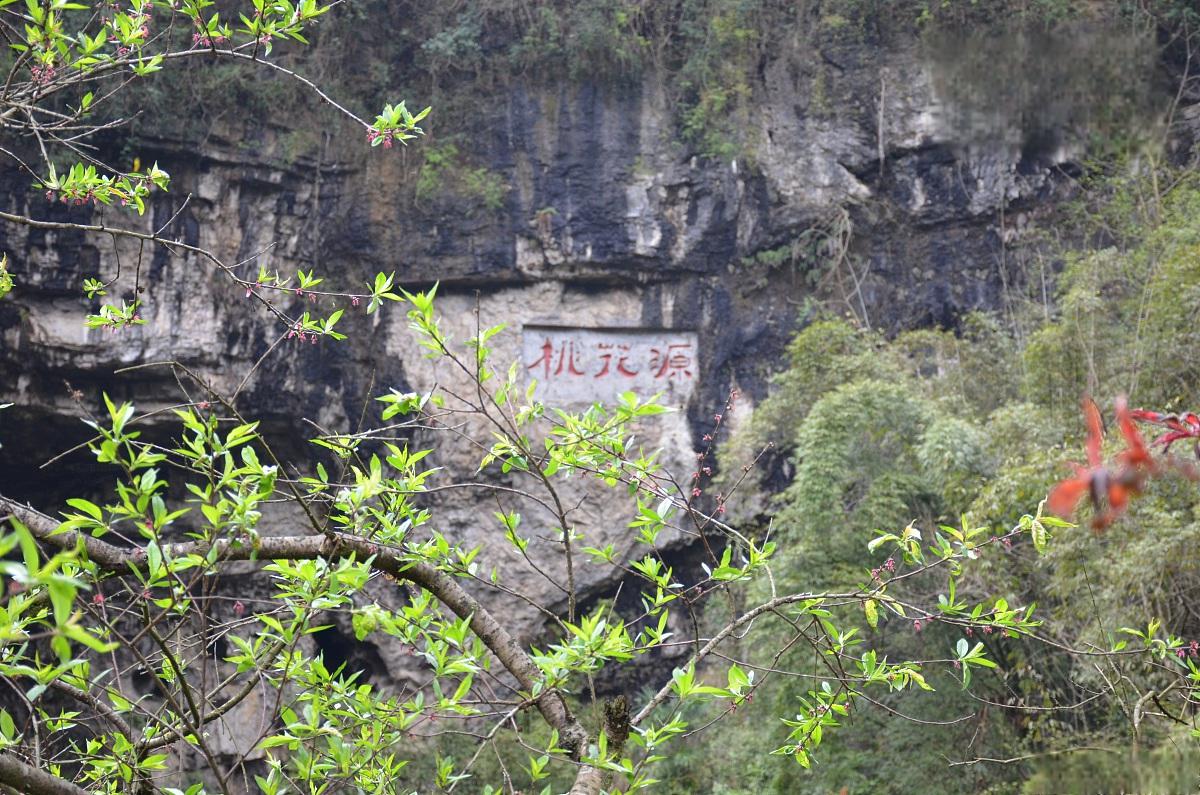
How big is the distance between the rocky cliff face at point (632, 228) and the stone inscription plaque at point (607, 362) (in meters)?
0.08

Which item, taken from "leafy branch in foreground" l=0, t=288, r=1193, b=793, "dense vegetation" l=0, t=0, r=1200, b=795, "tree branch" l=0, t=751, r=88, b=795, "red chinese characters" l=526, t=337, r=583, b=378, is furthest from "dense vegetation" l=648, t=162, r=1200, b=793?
"tree branch" l=0, t=751, r=88, b=795

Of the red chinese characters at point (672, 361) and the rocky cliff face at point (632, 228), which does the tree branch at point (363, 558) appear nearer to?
the rocky cliff face at point (632, 228)

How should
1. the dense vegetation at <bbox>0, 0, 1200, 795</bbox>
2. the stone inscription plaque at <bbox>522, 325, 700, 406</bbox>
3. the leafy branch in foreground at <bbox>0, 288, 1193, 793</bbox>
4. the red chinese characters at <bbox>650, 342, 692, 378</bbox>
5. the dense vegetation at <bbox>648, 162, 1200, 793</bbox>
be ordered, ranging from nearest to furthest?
1. the leafy branch in foreground at <bbox>0, 288, 1193, 793</bbox>
2. the dense vegetation at <bbox>0, 0, 1200, 795</bbox>
3. the dense vegetation at <bbox>648, 162, 1200, 793</bbox>
4. the stone inscription plaque at <bbox>522, 325, 700, 406</bbox>
5. the red chinese characters at <bbox>650, 342, 692, 378</bbox>

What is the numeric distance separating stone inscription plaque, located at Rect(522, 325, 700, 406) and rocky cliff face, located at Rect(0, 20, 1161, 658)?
8 cm

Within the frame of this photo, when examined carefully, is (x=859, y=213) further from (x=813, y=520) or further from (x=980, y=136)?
(x=813, y=520)

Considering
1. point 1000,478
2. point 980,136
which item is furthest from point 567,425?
point 980,136

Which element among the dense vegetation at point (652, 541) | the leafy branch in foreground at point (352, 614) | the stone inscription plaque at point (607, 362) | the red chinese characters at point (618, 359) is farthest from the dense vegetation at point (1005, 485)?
the leafy branch in foreground at point (352, 614)

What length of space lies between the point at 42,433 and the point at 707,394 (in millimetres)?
4315

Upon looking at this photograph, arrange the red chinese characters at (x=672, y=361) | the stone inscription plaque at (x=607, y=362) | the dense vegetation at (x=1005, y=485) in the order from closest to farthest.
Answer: the dense vegetation at (x=1005, y=485)
the stone inscription plaque at (x=607, y=362)
the red chinese characters at (x=672, y=361)

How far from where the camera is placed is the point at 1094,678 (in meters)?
3.60

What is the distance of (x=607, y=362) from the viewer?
24.4 feet

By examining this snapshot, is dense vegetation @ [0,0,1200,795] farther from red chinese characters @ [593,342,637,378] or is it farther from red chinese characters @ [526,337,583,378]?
red chinese characters @ [593,342,637,378]

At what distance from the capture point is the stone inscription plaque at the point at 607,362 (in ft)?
24.1

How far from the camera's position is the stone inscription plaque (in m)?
7.34
